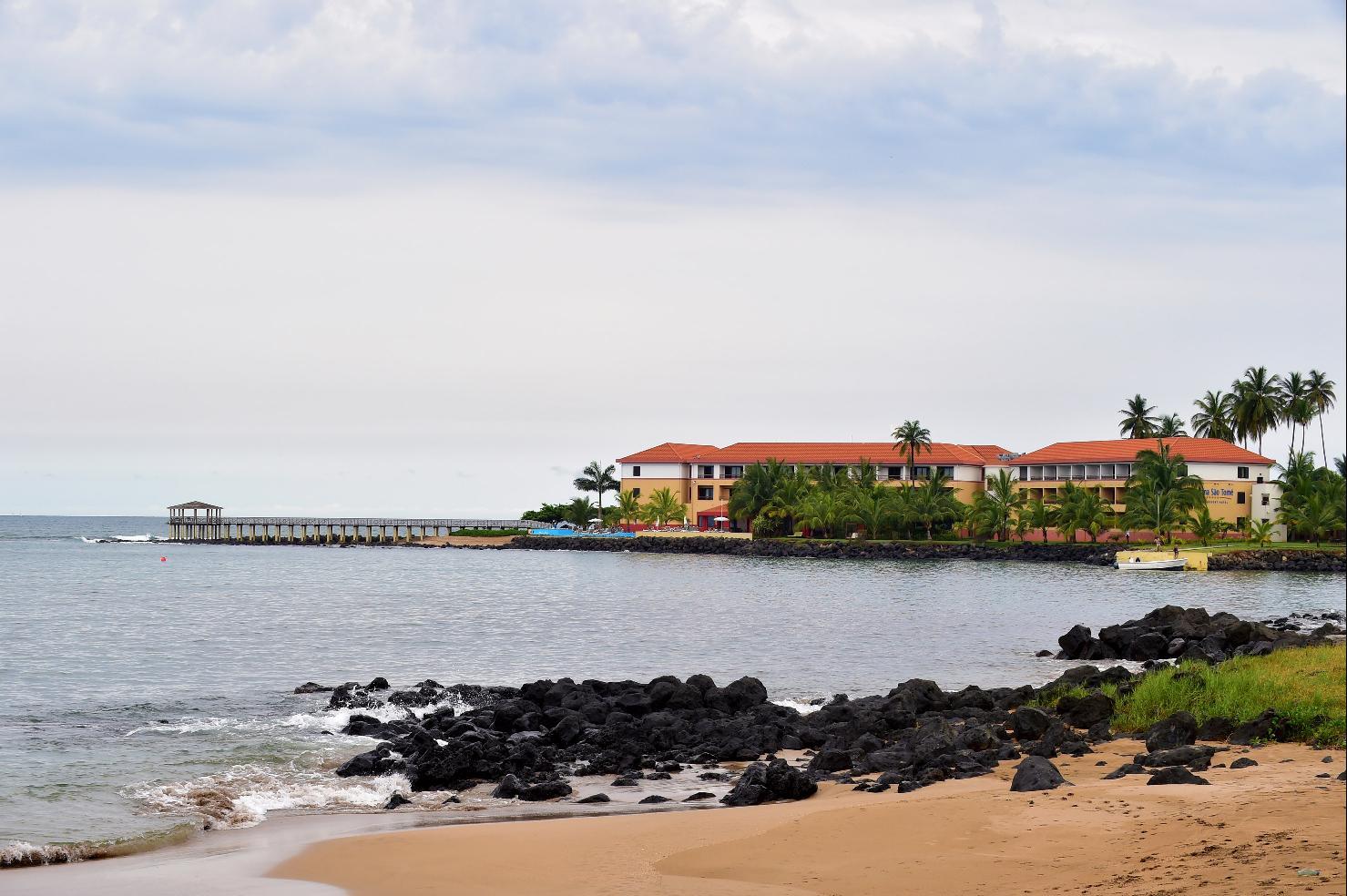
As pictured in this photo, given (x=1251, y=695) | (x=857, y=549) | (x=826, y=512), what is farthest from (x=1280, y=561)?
(x=1251, y=695)

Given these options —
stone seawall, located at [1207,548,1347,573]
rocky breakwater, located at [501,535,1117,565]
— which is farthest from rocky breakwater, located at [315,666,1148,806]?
rocky breakwater, located at [501,535,1117,565]

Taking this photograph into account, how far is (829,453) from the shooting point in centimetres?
12850

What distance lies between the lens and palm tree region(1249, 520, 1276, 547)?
309 feet

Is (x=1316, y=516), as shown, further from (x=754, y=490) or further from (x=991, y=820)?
(x=991, y=820)

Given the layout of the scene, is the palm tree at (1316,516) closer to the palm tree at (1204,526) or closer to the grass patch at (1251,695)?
the palm tree at (1204,526)

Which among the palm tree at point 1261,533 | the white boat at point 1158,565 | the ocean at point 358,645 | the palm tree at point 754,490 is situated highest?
the palm tree at point 754,490

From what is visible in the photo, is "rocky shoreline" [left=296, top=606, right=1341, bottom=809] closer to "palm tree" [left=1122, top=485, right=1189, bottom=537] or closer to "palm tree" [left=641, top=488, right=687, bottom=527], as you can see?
"palm tree" [left=1122, top=485, right=1189, bottom=537]

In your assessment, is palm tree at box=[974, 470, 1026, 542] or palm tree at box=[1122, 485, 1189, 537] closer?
palm tree at box=[1122, 485, 1189, 537]

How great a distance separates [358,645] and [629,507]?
88935mm

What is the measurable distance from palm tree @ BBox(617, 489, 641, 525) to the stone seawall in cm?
5681

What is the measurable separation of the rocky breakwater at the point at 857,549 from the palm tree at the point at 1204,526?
20.3 ft

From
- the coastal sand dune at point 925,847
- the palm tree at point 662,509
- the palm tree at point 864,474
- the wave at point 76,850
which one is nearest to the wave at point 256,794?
the wave at point 76,850

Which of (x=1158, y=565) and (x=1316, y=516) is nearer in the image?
(x=1158, y=565)

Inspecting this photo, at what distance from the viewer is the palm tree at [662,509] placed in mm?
127312
